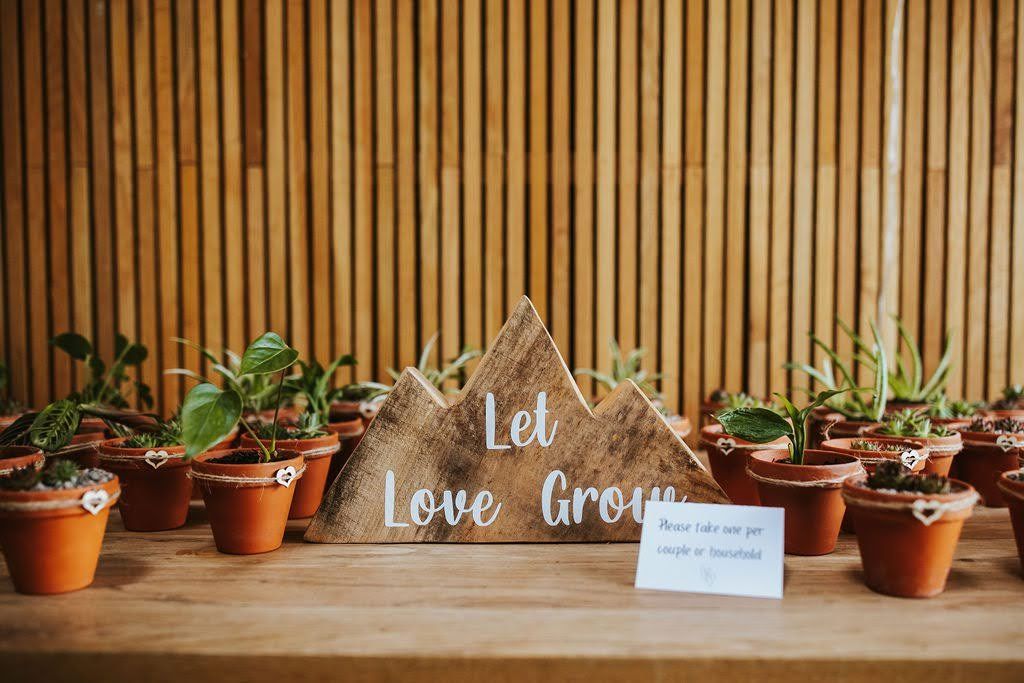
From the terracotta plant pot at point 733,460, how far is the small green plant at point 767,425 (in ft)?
0.85

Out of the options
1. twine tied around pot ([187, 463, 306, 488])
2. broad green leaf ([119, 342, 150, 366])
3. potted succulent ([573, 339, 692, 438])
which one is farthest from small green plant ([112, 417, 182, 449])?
potted succulent ([573, 339, 692, 438])

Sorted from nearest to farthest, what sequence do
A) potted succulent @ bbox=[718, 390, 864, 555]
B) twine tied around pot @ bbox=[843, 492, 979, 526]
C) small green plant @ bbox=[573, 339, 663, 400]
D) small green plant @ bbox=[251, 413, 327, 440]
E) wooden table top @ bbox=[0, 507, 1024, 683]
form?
wooden table top @ bbox=[0, 507, 1024, 683] < twine tied around pot @ bbox=[843, 492, 979, 526] < potted succulent @ bbox=[718, 390, 864, 555] < small green plant @ bbox=[251, 413, 327, 440] < small green plant @ bbox=[573, 339, 663, 400]

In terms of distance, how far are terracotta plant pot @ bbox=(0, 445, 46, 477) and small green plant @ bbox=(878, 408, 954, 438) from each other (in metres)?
1.95

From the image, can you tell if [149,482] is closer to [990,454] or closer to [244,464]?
[244,464]

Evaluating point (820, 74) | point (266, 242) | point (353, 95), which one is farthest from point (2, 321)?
point (820, 74)

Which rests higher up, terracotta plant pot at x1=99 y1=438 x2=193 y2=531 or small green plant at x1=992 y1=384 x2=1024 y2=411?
small green plant at x1=992 y1=384 x2=1024 y2=411

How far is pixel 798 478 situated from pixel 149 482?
142 cm

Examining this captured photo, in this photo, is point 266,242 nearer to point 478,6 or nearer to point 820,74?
point 478,6

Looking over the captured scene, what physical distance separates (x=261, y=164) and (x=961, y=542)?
314 cm

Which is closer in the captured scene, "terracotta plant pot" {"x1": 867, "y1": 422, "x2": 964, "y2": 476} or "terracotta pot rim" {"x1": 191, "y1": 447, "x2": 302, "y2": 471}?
"terracotta pot rim" {"x1": 191, "y1": 447, "x2": 302, "y2": 471}

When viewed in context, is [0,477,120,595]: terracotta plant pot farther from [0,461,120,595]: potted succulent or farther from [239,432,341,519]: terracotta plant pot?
[239,432,341,519]: terracotta plant pot

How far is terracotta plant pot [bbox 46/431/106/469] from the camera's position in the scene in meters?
Result: 1.67

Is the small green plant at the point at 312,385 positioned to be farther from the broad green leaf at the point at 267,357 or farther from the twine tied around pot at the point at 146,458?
the broad green leaf at the point at 267,357

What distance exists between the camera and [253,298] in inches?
129
